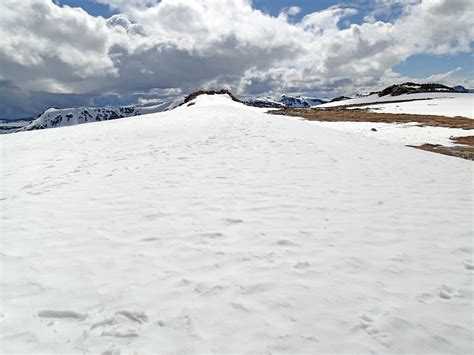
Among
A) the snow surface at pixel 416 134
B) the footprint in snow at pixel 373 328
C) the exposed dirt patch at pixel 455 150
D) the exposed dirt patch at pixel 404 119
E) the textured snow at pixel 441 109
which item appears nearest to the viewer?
the footprint in snow at pixel 373 328

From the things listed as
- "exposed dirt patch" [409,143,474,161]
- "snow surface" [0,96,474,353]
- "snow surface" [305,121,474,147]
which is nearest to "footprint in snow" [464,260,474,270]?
"snow surface" [0,96,474,353]

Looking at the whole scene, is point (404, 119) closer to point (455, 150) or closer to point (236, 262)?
point (455, 150)

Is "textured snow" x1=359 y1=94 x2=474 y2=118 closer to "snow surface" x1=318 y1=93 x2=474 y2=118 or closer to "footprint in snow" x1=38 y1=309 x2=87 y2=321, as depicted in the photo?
"snow surface" x1=318 y1=93 x2=474 y2=118

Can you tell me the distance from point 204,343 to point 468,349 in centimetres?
325

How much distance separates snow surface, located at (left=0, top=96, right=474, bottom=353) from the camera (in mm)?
3873

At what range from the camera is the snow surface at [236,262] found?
12.7 feet

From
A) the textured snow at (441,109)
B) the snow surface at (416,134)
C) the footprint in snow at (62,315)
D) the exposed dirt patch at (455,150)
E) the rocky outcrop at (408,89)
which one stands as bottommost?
the footprint in snow at (62,315)

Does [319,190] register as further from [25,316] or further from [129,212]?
[25,316]

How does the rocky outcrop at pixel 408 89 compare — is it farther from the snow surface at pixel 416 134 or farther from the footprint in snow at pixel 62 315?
the footprint in snow at pixel 62 315

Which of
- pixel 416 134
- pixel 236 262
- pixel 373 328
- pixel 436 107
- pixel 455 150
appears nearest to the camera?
pixel 373 328

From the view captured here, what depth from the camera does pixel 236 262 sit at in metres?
5.42

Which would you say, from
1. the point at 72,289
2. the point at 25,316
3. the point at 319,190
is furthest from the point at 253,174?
the point at 25,316

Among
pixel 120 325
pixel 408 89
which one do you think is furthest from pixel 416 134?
pixel 408 89

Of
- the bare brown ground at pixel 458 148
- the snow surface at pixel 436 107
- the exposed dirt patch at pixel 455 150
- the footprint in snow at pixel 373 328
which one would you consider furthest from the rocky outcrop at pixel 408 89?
→ the footprint in snow at pixel 373 328
